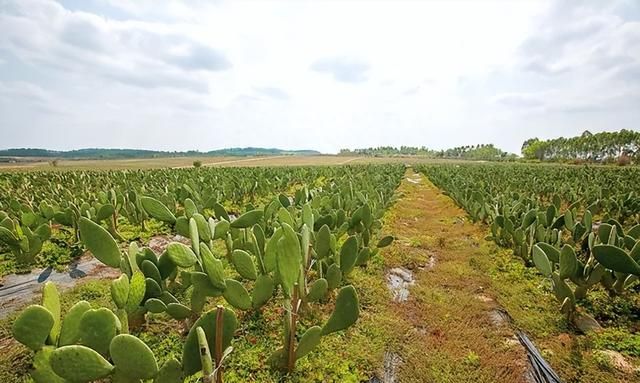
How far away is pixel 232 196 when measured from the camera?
28.1ft

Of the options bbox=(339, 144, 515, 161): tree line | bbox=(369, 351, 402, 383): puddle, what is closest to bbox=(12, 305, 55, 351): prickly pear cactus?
bbox=(369, 351, 402, 383): puddle

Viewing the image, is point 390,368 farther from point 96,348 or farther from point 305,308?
point 96,348

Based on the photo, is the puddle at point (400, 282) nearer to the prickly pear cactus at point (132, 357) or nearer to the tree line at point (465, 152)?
the prickly pear cactus at point (132, 357)

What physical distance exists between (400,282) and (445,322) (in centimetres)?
99

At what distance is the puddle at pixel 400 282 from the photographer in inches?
135

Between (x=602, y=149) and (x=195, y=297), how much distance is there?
82.7 metres

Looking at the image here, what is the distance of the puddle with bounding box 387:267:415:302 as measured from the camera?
3.43 meters

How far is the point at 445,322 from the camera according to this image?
9.34 feet

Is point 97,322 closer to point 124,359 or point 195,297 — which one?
point 124,359

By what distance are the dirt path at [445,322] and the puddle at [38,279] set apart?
11.0 feet

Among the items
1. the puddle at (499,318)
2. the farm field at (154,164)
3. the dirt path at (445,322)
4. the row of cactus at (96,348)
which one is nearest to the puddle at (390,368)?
the dirt path at (445,322)

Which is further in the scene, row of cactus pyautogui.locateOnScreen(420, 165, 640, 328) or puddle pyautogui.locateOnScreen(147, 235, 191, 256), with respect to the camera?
puddle pyautogui.locateOnScreen(147, 235, 191, 256)

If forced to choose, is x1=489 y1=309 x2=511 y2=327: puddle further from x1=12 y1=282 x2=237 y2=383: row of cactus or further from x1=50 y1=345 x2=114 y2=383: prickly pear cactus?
x1=50 y1=345 x2=114 y2=383: prickly pear cactus

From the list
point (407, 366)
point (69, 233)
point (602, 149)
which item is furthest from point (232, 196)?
point (602, 149)
